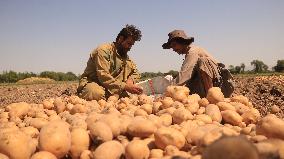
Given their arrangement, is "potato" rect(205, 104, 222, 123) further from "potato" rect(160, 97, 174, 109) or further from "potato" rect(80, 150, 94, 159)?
"potato" rect(80, 150, 94, 159)

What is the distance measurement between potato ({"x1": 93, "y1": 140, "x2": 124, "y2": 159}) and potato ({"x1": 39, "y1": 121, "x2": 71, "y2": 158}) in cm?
25

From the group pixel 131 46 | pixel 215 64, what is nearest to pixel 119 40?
pixel 131 46

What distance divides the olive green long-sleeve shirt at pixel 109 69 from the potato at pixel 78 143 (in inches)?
141

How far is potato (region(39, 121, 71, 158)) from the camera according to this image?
2562mm

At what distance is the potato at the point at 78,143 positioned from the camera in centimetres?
270

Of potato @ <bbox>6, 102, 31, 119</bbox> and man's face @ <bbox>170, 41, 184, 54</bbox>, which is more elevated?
man's face @ <bbox>170, 41, 184, 54</bbox>

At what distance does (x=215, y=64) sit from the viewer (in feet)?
19.1

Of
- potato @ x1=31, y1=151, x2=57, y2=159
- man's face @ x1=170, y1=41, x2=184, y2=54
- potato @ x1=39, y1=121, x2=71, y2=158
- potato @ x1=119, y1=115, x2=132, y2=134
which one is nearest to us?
potato @ x1=31, y1=151, x2=57, y2=159

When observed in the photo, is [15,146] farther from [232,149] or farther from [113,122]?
[232,149]

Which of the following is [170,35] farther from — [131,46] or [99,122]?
[99,122]

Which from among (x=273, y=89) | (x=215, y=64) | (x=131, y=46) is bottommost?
(x=273, y=89)

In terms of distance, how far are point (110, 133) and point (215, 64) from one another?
3.44 meters

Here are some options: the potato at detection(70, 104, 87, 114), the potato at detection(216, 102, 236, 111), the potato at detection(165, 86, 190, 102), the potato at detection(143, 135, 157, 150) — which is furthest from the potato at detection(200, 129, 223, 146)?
the potato at detection(70, 104, 87, 114)

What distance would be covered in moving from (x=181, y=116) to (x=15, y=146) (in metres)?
1.49
